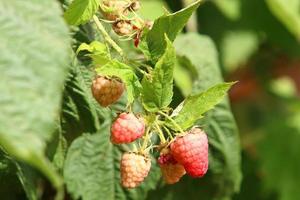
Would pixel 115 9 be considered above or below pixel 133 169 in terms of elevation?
above

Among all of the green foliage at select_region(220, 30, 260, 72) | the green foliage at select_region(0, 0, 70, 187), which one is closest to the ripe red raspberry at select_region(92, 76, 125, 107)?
the green foliage at select_region(0, 0, 70, 187)

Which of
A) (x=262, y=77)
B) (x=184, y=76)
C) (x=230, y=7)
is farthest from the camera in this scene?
(x=262, y=77)

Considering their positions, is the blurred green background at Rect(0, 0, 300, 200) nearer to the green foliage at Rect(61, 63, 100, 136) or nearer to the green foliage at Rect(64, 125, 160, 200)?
the green foliage at Rect(64, 125, 160, 200)

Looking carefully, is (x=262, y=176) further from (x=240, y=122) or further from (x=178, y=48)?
(x=178, y=48)

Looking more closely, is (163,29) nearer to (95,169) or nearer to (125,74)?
(125,74)

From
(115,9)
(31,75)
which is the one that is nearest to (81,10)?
(115,9)

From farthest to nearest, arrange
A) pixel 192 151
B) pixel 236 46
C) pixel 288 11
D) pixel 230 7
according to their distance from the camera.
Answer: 1. pixel 236 46
2. pixel 230 7
3. pixel 288 11
4. pixel 192 151
